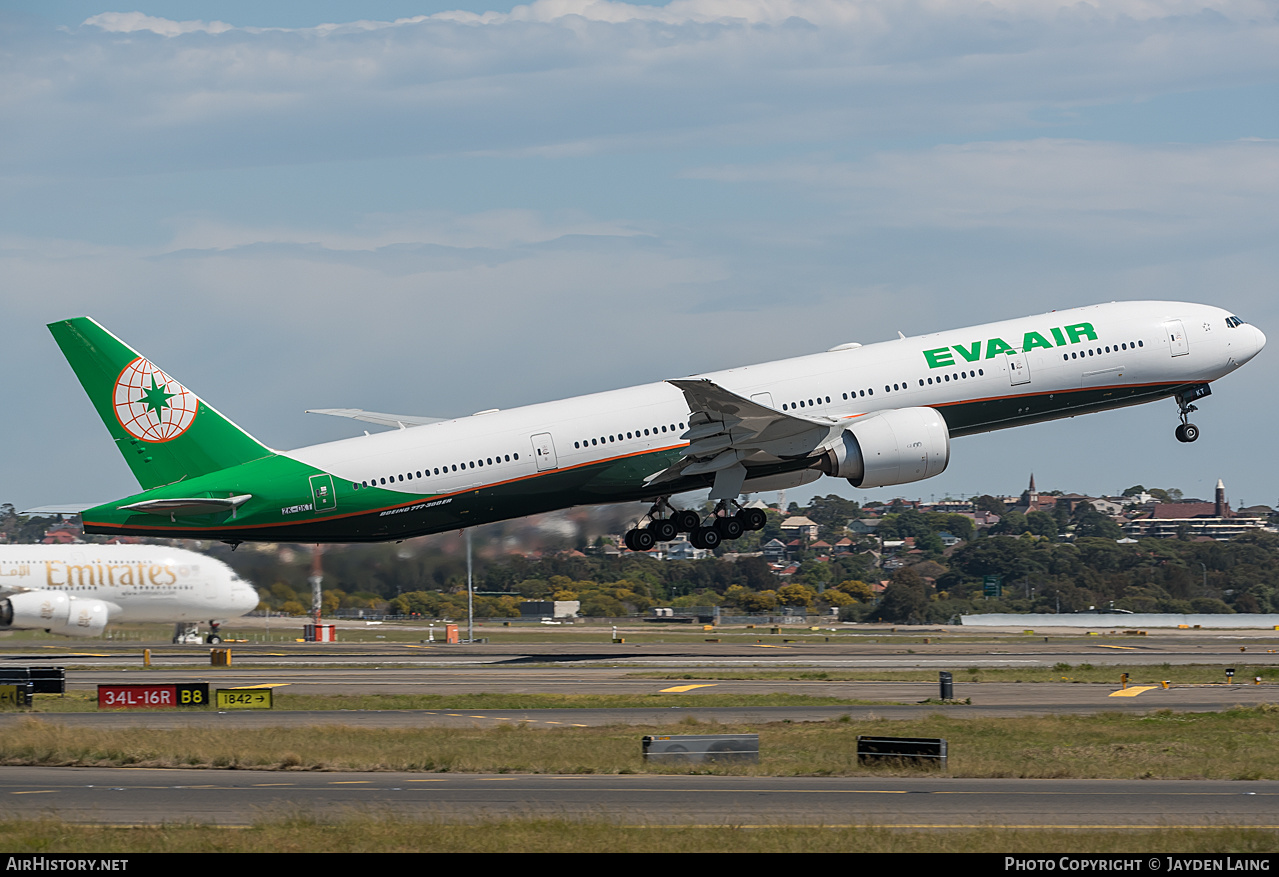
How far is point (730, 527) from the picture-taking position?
188 ft

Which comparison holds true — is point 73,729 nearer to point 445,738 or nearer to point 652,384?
point 445,738

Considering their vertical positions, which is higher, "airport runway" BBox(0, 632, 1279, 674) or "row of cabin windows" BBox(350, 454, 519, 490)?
"row of cabin windows" BBox(350, 454, 519, 490)

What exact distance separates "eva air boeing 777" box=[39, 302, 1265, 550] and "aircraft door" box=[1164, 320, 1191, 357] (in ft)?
0.20

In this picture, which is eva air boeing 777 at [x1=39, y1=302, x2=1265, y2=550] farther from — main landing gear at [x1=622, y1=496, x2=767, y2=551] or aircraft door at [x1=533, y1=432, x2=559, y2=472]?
main landing gear at [x1=622, y1=496, x2=767, y2=551]

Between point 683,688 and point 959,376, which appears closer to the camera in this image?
point 683,688

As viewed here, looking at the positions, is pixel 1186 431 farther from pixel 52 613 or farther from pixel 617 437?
pixel 52 613

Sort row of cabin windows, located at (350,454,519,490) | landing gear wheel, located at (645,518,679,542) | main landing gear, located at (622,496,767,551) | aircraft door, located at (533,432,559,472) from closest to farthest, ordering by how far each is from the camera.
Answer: row of cabin windows, located at (350,454,519,490) → aircraft door, located at (533,432,559,472) → main landing gear, located at (622,496,767,551) → landing gear wheel, located at (645,518,679,542)

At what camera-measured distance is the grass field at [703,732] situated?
29969mm

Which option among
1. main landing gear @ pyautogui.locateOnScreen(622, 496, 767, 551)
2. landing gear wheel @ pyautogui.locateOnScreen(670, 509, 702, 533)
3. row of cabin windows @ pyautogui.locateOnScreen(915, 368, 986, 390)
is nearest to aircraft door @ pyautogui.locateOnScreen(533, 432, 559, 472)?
main landing gear @ pyautogui.locateOnScreen(622, 496, 767, 551)

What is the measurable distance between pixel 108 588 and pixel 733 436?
1530 inches

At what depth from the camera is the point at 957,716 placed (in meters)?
40.2

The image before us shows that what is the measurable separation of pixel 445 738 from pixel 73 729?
9.93 meters

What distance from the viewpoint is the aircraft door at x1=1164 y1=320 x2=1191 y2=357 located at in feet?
185

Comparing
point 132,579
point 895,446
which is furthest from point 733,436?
point 132,579
